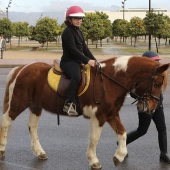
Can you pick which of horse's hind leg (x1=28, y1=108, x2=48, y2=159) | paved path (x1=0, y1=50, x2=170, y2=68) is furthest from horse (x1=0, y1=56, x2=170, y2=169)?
paved path (x1=0, y1=50, x2=170, y2=68)

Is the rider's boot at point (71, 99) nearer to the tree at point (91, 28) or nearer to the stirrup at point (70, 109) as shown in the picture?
the stirrup at point (70, 109)

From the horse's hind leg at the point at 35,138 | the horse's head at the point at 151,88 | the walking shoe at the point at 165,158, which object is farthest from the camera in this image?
the horse's hind leg at the point at 35,138

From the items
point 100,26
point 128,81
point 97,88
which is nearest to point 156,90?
point 128,81

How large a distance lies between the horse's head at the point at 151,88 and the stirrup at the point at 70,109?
0.88m

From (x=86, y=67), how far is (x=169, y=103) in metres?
5.95

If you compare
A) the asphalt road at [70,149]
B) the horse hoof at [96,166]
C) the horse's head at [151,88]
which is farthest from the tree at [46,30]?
the horse's head at [151,88]

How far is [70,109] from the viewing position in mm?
5605

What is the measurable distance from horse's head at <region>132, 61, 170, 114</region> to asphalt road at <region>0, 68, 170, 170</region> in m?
0.94

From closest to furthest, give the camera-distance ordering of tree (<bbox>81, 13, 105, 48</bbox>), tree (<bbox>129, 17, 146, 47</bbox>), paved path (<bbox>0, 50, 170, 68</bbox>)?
1. paved path (<bbox>0, 50, 170, 68</bbox>)
2. tree (<bbox>81, 13, 105, 48</bbox>)
3. tree (<bbox>129, 17, 146, 47</bbox>)

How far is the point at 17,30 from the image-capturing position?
5931 cm

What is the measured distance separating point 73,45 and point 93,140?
1.31m

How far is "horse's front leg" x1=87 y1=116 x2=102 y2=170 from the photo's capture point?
5.52 meters

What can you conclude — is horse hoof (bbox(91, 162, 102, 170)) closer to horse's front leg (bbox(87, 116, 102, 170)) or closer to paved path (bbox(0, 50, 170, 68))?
horse's front leg (bbox(87, 116, 102, 170))

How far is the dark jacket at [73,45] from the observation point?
18.2 feet
